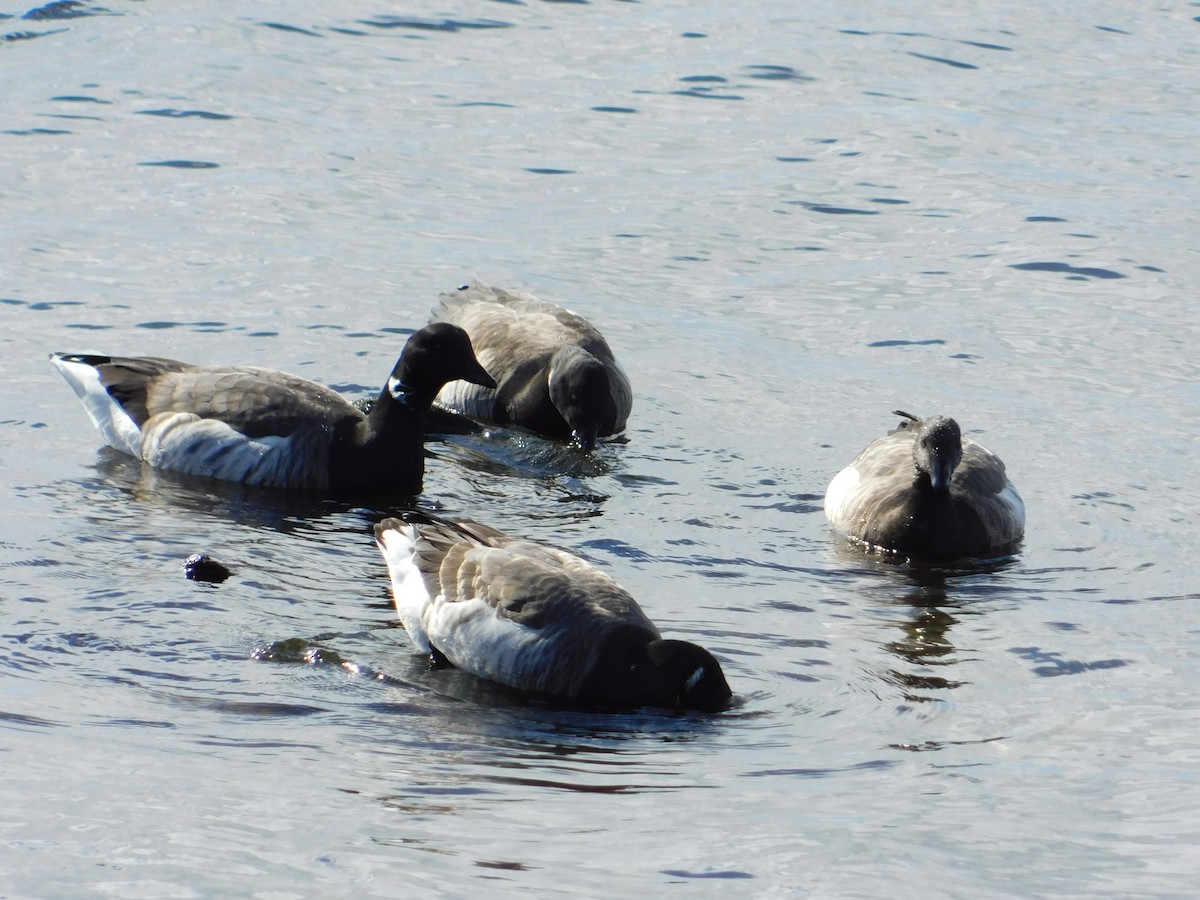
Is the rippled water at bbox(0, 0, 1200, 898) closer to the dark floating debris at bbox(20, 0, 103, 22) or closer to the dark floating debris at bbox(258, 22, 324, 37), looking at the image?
the dark floating debris at bbox(20, 0, 103, 22)

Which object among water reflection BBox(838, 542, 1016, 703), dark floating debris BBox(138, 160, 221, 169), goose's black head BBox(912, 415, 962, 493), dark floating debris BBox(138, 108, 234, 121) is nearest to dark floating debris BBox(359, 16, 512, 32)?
dark floating debris BBox(138, 108, 234, 121)

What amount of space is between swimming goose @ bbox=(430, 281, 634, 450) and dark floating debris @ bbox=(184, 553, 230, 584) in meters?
4.33

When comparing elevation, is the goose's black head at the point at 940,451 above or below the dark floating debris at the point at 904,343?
above

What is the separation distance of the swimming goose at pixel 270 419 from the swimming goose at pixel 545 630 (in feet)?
9.66

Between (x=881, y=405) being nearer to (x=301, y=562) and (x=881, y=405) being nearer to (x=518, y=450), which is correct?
(x=518, y=450)

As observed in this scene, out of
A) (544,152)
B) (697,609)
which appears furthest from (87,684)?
(544,152)

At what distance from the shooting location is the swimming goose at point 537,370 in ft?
47.3

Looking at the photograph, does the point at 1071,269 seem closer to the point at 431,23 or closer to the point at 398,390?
the point at 398,390

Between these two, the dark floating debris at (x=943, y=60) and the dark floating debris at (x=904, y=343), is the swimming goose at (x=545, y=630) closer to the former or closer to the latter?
the dark floating debris at (x=904, y=343)

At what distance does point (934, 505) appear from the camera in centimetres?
1228

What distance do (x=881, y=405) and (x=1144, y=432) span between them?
2.07m

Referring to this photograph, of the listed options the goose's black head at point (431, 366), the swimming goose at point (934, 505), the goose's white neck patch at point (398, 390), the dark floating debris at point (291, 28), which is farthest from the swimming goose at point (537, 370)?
the dark floating debris at point (291, 28)

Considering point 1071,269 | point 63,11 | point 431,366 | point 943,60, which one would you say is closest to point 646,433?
point 431,366

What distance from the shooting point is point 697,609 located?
34.7 ft
